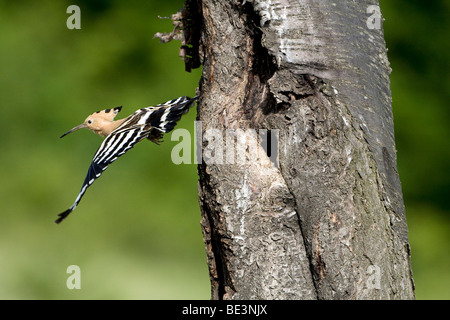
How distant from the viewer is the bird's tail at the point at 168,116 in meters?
1.93

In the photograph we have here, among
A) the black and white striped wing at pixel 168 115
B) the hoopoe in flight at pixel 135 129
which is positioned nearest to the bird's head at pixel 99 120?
the hoopoe in flight at pixel 135 129

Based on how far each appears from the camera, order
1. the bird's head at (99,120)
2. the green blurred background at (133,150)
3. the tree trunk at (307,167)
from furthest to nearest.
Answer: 1. the green blurred background at (133,150)
2. the bird's head at (99,120)
3. the tree trunk at (307,167)

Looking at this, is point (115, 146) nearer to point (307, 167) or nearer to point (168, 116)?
point (168, 116)

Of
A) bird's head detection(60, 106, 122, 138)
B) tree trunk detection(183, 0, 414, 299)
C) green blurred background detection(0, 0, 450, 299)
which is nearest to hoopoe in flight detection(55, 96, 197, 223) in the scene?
bird's head detection(60, 106, 122, 138)

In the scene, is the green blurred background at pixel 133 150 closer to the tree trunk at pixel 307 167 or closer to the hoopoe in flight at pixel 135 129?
the hoopoe in flight at pixel 135 129

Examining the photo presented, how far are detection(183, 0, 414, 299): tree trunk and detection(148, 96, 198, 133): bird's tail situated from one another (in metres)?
0.35

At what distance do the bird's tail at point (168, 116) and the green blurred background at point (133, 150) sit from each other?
1410mm

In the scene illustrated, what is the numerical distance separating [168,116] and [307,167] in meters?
0.65

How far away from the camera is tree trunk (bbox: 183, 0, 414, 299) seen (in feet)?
4.56

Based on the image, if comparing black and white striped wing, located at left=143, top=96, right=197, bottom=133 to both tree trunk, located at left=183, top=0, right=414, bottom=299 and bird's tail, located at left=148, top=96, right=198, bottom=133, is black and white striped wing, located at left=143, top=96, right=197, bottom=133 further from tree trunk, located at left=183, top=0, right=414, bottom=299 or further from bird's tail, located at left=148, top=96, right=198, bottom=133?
tree trunk, located at left=183, top=0, right=414, bottom=299

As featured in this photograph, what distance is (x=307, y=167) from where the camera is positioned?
142 centimetres

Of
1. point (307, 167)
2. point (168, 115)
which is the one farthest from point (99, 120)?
point (307, 167)

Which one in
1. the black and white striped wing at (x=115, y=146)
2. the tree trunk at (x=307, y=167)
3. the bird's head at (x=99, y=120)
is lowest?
the tree trunk at (x=307, y=167)

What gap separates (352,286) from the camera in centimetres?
136
